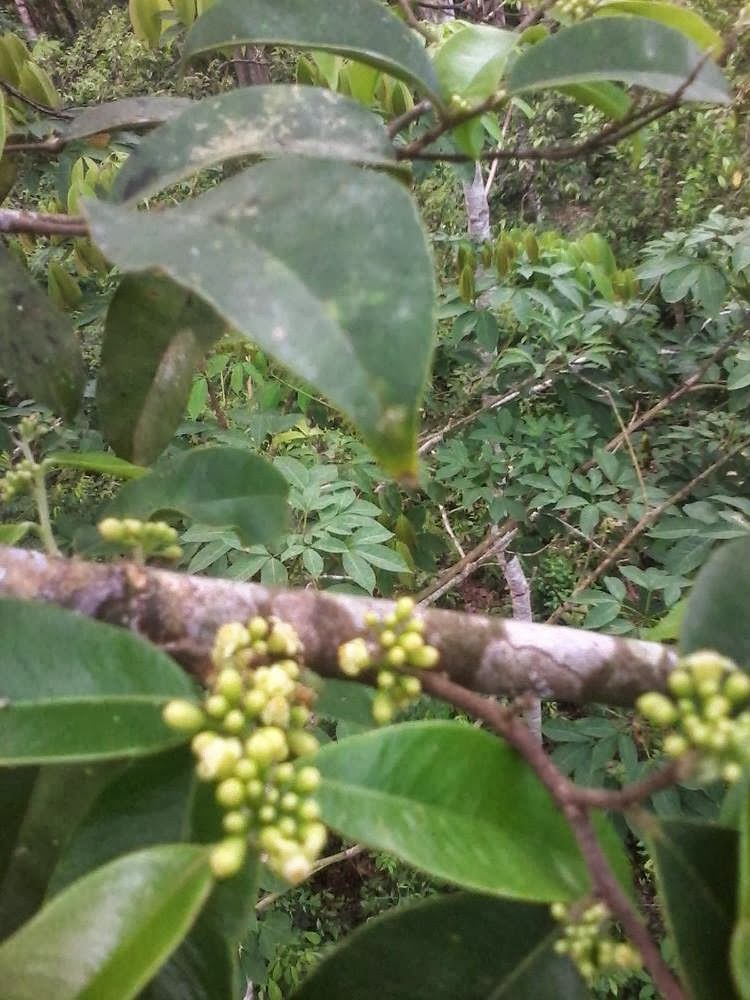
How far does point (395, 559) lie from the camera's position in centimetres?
119

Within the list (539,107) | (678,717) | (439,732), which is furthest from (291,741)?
(539,107)

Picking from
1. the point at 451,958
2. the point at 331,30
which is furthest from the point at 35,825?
the point at 331,30

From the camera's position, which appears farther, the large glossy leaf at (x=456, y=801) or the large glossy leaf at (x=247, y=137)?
the large glossy leaf at (x=247, y=137)

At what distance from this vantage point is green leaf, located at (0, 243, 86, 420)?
2.13ft

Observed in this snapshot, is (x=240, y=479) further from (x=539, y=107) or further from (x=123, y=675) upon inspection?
(x=539, y=107)

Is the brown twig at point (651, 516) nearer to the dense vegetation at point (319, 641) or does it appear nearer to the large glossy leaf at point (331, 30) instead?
the dense vegetation at point (319, 641)

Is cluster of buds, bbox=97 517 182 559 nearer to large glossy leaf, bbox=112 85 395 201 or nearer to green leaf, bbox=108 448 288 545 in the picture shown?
green leaf, bbox=108 448 288 545

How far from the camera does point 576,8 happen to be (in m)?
0.85

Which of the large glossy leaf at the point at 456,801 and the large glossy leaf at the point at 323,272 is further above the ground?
the large glossy leaf at the point at 323,272

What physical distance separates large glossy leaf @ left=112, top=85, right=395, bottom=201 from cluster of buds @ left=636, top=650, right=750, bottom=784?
38cm

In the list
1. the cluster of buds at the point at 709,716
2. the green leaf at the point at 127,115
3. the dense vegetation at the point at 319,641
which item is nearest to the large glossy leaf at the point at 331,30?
the dense vegetation at the point at 319,641

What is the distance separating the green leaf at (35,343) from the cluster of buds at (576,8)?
0.66 metres

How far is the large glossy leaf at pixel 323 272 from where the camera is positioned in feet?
1.03

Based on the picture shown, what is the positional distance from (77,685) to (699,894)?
1.12 feet
